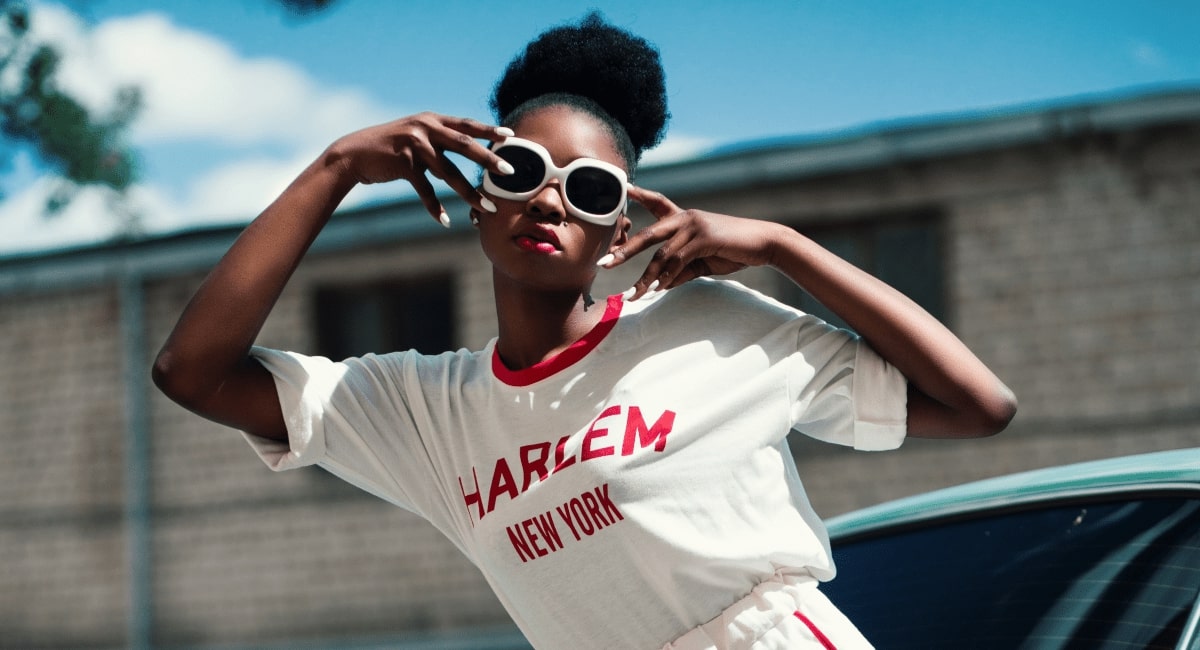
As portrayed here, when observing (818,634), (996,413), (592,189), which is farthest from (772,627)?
(592,189)

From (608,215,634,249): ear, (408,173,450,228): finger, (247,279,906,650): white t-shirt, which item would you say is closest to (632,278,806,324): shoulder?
(247,279,906,650): white t-shirt

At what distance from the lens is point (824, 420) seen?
1.97 m

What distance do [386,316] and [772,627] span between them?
10.4 metres

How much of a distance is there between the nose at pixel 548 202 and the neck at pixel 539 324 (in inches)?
6.7

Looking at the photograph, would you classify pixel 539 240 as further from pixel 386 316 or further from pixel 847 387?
pixel 386 316

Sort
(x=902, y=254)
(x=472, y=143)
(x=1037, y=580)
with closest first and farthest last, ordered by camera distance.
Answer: (x=472, y=143) < (x=1037, y=580) < (x=902, y=254)

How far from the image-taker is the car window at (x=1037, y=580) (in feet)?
6.85

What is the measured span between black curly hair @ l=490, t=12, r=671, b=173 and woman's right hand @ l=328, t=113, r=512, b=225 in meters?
0.19

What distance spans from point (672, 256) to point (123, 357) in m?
11.8

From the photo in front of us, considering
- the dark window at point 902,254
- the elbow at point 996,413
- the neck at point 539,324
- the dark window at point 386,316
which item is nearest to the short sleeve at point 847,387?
the elbow at point 996,413

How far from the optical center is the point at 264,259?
1.86m

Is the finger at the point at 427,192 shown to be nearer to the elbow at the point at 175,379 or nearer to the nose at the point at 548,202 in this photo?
the nose at the point at 548,202

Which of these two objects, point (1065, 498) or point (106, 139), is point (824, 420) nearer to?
point (1065, 498)

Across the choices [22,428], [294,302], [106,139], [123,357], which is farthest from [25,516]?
[106,139]
